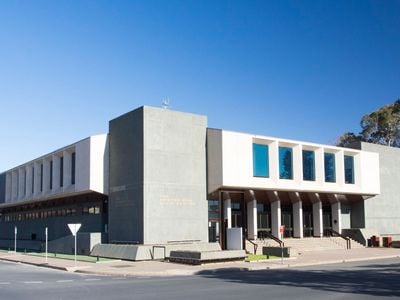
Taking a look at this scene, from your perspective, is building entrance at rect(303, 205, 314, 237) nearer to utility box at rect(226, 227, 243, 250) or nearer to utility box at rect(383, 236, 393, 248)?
utility box at rect(383, 236, 393, 248)

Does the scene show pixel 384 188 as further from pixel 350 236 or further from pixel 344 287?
pixel 344 287

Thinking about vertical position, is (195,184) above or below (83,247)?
above

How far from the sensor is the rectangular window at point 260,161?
40.7 metres

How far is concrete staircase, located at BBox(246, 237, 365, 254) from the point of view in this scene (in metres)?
40.8

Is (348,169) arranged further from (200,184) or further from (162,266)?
(162,266)

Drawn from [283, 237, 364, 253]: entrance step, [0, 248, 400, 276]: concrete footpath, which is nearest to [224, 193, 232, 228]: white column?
[283, 237, 364, 253]: entrance step

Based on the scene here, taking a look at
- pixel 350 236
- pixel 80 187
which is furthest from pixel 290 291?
pixel 350 236

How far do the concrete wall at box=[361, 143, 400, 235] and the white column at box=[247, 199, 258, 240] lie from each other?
47.4 ft

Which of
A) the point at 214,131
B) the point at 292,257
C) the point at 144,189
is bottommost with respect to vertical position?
the point at 292,257

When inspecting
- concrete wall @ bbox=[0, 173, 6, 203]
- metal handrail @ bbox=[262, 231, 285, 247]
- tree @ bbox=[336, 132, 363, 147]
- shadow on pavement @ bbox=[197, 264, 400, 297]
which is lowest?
shadow on pavement @ bbox=[197, 264, 400, 297]

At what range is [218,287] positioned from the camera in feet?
60.1

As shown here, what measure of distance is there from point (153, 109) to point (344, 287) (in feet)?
72.0

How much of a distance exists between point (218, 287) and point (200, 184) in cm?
2024

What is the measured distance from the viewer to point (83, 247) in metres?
38.2
